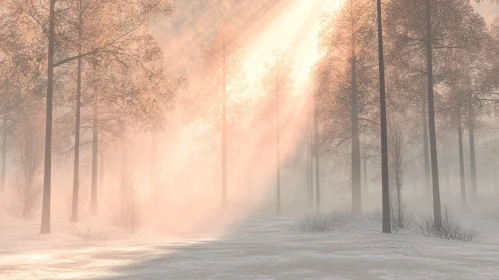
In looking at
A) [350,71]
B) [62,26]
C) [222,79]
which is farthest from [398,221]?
[222,79]

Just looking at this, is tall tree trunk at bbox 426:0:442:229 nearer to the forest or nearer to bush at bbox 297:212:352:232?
the forest

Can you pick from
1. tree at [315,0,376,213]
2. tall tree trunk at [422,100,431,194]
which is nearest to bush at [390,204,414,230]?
tree at [315,0,376,213]

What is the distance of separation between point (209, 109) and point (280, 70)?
7.94 m

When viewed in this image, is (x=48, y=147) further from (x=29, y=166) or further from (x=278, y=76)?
(x=278, y=76)

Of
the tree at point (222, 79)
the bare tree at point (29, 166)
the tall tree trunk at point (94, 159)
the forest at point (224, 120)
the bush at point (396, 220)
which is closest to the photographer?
the forest at point (224, 120)

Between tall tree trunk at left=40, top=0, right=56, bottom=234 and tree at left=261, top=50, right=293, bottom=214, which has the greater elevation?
tree at left=261, top=50, right=293, bottom=214

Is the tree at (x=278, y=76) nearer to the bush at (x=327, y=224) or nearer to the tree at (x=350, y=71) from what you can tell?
the tree at (x=350, y=71)

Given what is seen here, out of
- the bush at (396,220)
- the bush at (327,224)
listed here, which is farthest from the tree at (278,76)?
the bush at (396,220)

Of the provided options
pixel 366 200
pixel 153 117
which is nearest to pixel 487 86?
pixel 153 117

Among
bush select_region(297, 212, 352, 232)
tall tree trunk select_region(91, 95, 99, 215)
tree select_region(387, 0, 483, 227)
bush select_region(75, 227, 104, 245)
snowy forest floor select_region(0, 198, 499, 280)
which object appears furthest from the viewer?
tall tree trunk select_region(91, 95, 99, 215)

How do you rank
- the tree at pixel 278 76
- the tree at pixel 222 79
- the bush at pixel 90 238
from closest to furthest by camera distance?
the bush at pixel 90 238
the tree at pixel 222 79
the tree at pixel 278 76

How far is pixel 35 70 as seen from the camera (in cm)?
1362

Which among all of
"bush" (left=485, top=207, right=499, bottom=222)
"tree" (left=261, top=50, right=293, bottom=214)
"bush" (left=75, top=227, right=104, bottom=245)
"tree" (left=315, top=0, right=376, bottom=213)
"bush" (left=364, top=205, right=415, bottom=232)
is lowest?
"bush" (left=485, top=207, right=499, bottom=222)

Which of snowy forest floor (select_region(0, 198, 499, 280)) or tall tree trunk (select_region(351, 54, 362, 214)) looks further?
tall tree trunk (select_region(351, 54, 362, 214))
